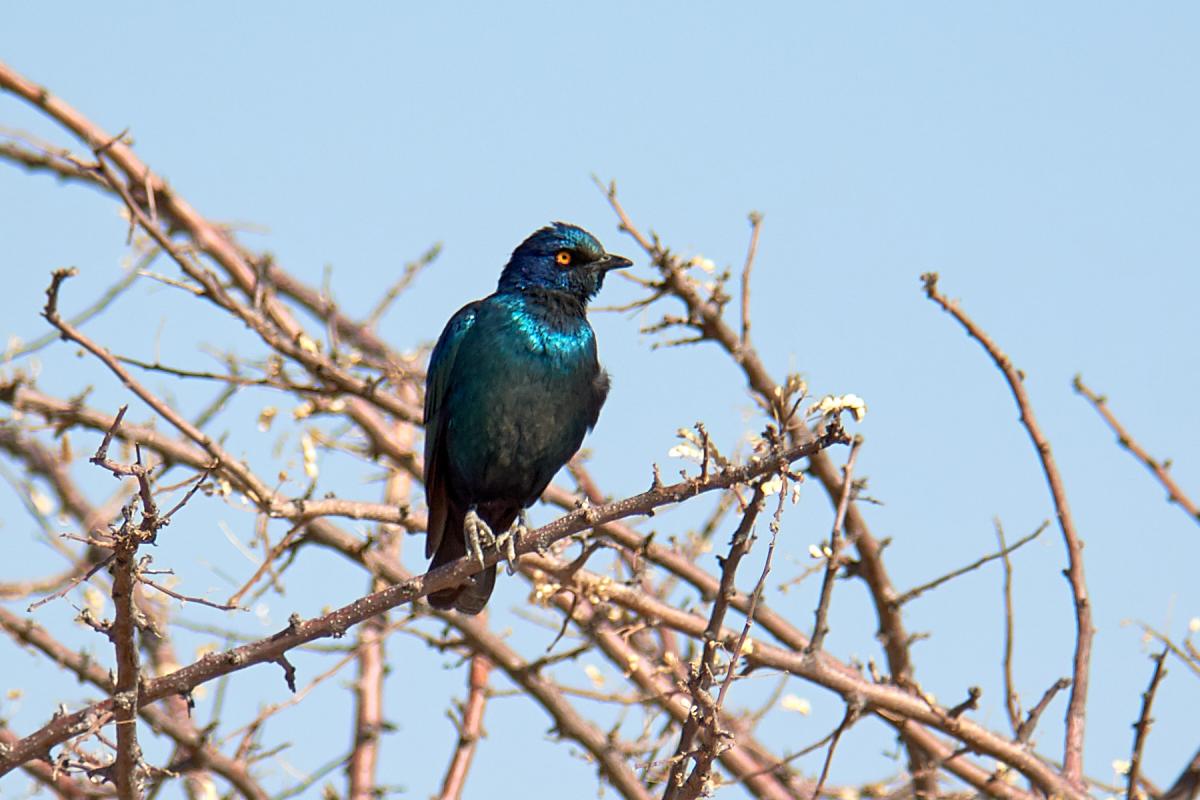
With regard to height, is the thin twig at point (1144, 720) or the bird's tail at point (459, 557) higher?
the bird's tail at point (459, 557)

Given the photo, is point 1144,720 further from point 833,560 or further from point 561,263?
point 561,263

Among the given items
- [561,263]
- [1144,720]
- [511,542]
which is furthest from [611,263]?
[1144,720]

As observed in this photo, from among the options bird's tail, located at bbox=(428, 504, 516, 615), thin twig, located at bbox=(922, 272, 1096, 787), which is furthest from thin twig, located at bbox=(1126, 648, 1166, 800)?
bird's tail, located at bbox=(428, 504, 516, 615)

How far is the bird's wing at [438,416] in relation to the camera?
5809 mm

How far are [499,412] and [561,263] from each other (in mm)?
895

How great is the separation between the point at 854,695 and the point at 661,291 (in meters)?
1.67

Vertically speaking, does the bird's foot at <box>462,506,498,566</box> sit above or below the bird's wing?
below

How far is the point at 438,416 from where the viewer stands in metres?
5.99

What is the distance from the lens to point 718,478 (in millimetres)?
3695

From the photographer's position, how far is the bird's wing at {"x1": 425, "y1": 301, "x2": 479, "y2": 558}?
581cm

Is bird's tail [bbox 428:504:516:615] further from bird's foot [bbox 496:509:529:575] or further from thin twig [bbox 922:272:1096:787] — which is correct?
thin twig [bbox 922:272:1096:787]

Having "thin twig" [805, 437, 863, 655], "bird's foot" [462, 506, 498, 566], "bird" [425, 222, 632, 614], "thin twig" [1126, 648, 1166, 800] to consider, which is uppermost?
"bird" [425, 222, 632, 614]

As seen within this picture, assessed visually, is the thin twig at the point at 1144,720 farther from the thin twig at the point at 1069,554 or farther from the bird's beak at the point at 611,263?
the bird's beak at the point at 611,263

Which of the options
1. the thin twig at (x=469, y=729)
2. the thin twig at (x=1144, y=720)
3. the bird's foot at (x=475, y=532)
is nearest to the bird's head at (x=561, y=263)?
the bird's foot at (x=475, y=532)
